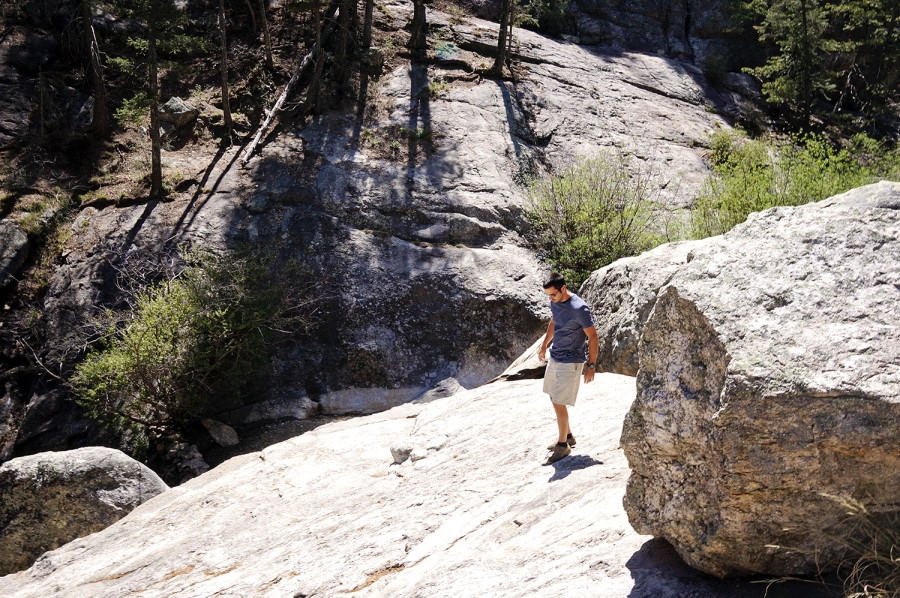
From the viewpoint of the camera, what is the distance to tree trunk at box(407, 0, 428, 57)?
2173cm

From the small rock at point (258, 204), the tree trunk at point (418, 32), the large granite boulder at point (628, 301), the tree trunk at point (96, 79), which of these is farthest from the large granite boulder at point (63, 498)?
the tree trunk at point (418, 32)

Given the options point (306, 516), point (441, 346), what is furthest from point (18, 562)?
point (441, 346)

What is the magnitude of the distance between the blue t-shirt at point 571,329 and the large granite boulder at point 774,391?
2.18 m

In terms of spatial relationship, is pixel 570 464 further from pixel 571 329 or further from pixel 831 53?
pixel 831 53

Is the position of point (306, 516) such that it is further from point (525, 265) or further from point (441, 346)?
point (525, 265)

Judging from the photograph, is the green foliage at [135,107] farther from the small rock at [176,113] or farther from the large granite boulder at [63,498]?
the large granite boulder at [63,498]

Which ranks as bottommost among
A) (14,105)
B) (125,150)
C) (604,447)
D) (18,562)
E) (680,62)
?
(18,562)

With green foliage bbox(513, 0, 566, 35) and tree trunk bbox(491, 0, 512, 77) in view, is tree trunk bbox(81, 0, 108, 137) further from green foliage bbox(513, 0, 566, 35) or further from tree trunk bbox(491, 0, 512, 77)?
green foliage bbox(513, 0, 566, 35)

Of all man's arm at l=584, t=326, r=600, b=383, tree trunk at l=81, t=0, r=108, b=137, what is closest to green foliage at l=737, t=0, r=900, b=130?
man's arm at l=584, t=326, r=600, b=383

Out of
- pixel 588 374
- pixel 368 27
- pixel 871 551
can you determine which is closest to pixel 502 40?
pixel 368 27

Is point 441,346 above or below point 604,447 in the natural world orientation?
below

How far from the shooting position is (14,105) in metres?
19.1

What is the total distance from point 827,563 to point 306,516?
5058 millimetres

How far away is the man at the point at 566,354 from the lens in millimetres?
5988
